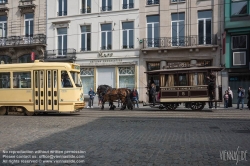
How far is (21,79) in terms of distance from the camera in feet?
53.6

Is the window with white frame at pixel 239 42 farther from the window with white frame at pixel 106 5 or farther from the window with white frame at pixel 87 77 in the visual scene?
the window with white frame at pixel 87 77

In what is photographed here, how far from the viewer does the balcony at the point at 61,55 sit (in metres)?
29.7

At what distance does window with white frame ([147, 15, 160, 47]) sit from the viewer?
27750 mm

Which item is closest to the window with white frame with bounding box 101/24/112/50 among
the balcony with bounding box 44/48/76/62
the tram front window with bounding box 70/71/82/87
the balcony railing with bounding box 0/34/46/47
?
the balcony with bounding box 44/48/76/62

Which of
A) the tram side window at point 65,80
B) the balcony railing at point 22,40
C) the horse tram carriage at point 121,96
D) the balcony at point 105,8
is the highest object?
the balcony at point 105,8

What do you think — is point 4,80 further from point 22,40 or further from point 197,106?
point 22,40

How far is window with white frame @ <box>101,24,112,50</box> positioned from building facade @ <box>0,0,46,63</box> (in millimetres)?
6470

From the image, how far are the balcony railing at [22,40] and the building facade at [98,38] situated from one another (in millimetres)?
868

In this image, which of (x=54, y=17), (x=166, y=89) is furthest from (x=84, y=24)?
(x=166, y=89)

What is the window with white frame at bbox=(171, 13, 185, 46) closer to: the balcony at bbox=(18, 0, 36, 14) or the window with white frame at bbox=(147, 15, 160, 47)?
the window with white frame at bbox=(147, 15, 160, 47)

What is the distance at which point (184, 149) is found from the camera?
682 cm

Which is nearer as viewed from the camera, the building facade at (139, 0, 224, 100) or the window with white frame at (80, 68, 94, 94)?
the building facade at (139, 0, 224, 100)

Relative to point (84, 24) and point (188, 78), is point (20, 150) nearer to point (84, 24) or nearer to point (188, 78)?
point (188, 78)

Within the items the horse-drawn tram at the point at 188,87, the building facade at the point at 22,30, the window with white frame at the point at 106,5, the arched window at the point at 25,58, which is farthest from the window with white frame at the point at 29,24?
the horse-drawn tram at the point at 188,87
